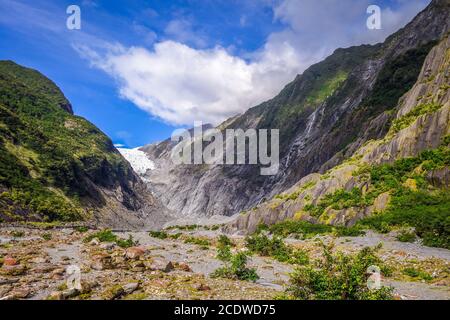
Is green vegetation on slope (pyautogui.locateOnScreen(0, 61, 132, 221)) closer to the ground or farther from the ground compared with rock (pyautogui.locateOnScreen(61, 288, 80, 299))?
farther from the ground

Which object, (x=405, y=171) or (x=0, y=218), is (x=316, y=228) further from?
(x=0, y=218)

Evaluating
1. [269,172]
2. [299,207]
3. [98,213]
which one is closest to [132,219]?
[98,213]

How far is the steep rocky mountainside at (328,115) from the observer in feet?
287

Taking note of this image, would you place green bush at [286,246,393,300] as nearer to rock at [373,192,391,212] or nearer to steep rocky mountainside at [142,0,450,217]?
rock at [373,192,391,212]

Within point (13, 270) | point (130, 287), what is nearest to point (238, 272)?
point (130, 287)

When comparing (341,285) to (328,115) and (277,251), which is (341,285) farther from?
(328,115)

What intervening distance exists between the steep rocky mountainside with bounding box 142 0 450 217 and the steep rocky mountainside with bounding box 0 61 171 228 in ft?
105

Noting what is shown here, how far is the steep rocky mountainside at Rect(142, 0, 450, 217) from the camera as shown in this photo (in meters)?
87.6

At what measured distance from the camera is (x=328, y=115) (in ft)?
426

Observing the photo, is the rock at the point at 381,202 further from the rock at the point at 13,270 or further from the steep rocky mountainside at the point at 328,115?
the rock at the point at 13,270

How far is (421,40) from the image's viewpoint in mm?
94312

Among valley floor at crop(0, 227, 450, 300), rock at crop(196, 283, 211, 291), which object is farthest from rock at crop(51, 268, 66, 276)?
rock at crop(196, 283, 211, 291)

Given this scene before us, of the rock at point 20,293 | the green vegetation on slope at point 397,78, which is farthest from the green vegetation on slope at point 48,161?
the green vegetation on slope at point 397,78

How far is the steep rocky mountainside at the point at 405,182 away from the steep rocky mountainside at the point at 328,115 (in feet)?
45.3
